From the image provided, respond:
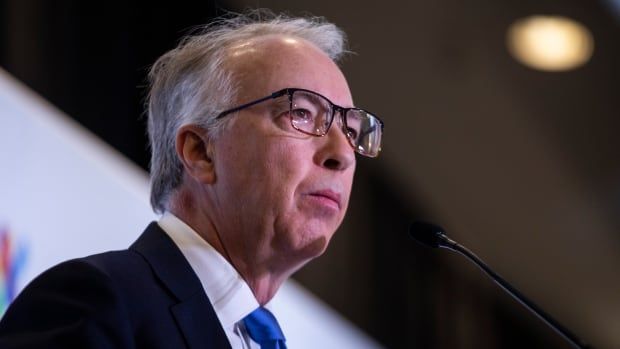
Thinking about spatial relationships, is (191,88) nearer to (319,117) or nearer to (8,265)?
(319,117)

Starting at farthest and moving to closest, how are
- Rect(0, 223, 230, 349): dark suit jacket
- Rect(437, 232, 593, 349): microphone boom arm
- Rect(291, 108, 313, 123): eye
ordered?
Rect(291, 108, 313, 123): eye < Rect(437, 232, 593, 349): microphone boom arm < Rect(0, 223, 230, 349): dark suit jacket

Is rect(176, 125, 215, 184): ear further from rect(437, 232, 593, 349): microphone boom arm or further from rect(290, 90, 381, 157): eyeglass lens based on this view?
rect(437, 232, 593, 349): microphone boom arm

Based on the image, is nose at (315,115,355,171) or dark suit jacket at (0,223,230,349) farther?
nose at (315,115,355,171)

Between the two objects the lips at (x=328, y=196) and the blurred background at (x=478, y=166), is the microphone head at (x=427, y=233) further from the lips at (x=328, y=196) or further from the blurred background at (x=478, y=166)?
the blurred background at (x=478, y=166)

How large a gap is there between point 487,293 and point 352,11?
2.59 meters

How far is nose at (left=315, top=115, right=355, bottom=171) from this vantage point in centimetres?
177

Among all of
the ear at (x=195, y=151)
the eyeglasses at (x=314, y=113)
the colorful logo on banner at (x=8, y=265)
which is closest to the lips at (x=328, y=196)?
the eyeglasses at (x=314, y=113)

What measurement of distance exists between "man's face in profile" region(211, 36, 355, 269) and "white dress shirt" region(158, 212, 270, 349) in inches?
2.1

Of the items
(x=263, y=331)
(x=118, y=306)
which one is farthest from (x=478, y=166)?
(x=118, y=306)

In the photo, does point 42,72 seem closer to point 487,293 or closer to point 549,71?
point 549,71

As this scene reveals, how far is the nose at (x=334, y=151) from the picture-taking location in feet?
5.79

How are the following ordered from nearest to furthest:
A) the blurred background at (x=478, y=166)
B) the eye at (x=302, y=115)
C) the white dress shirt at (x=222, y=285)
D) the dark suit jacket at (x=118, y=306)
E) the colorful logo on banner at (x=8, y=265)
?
the dark suit jacket at (x=118, y=306), the white dress shirt at (x=222, y=285), the eye at (x=302, y=115), the colorful logo on banner at (x=8, y=265), the blurred background at (x=478, y=166)

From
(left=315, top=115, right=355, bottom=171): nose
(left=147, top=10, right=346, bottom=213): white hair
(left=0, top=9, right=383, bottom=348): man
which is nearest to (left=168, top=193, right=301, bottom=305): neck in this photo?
(left=0, top=9, right=383, bottom=348): man

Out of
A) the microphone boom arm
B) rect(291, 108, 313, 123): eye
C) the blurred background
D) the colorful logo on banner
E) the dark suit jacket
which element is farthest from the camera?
the blurred background
